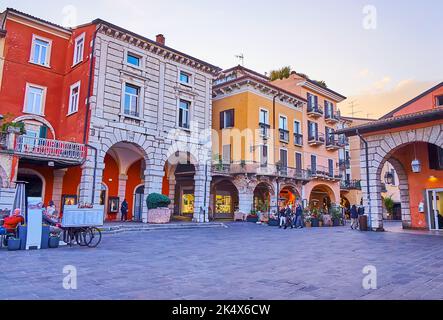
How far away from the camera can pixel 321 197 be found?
38625 mm

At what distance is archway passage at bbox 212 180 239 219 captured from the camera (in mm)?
29094

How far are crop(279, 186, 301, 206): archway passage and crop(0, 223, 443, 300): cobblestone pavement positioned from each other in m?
22.3

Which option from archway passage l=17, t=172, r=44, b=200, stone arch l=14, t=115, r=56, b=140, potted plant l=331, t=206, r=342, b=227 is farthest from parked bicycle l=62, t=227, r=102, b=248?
potted plant l=331, t=206, r=342, b=227

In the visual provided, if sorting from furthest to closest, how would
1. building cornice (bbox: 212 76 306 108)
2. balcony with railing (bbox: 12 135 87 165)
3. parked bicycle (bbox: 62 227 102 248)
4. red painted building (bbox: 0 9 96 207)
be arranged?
1. building cornice (bbox: 212 76 306 108)
2. red painted building (bbox: 0 9 96 207)
3. balcony with railing (bbox: 12 135 87 165)
4. parked bicycle (bbox: 62 227 102 248)

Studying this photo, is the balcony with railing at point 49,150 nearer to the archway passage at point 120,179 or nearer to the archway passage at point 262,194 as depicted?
the archway passage at point 120,179

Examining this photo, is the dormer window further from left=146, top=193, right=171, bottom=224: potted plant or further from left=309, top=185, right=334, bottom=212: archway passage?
left=309, top=185, right=334, bottom=212: archway passage

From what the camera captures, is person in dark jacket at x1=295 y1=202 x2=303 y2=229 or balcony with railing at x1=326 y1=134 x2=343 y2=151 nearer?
person in dark jacket at x1=295 y1=202 x2=303 y2=229

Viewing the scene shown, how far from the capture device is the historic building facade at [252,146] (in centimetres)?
2786

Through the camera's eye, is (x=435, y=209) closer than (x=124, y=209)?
Yes

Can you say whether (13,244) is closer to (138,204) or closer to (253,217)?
(138,204)

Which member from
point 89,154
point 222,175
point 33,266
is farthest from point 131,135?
point 33,266

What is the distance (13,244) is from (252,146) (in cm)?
2087

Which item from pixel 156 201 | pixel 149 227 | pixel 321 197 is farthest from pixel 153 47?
pixel 321 197
